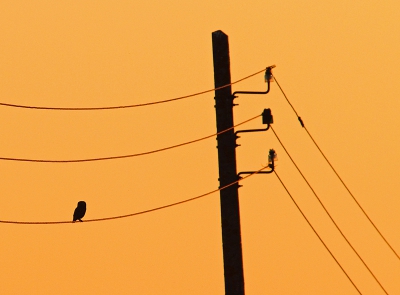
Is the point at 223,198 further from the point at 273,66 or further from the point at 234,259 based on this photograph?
the point at 273,66

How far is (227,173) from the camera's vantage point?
24484 mm

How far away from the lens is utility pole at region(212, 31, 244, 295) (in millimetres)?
24406

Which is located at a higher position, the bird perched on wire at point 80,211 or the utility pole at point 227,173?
the bird perched on wire at point 80,211

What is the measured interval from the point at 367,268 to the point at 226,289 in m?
5.31

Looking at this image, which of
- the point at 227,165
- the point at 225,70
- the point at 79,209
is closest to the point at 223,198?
the point at 227,165

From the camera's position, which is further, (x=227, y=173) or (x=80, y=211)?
(x=80, y=211)

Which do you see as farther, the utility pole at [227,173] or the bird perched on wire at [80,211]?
the bird perched on wire at [80,211]

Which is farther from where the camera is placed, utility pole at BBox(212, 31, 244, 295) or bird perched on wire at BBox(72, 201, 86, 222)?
bird perched on wire at BBox(72, 201, 86, 222)

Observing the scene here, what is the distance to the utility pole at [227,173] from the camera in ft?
80.1

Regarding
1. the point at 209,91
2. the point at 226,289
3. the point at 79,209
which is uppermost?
the point at 79,209

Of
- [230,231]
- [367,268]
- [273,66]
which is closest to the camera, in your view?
[230,231]

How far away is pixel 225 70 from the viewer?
80.9ft

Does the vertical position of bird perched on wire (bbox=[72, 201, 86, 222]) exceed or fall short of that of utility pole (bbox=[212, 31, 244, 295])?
it exceeds it

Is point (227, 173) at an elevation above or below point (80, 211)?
below
